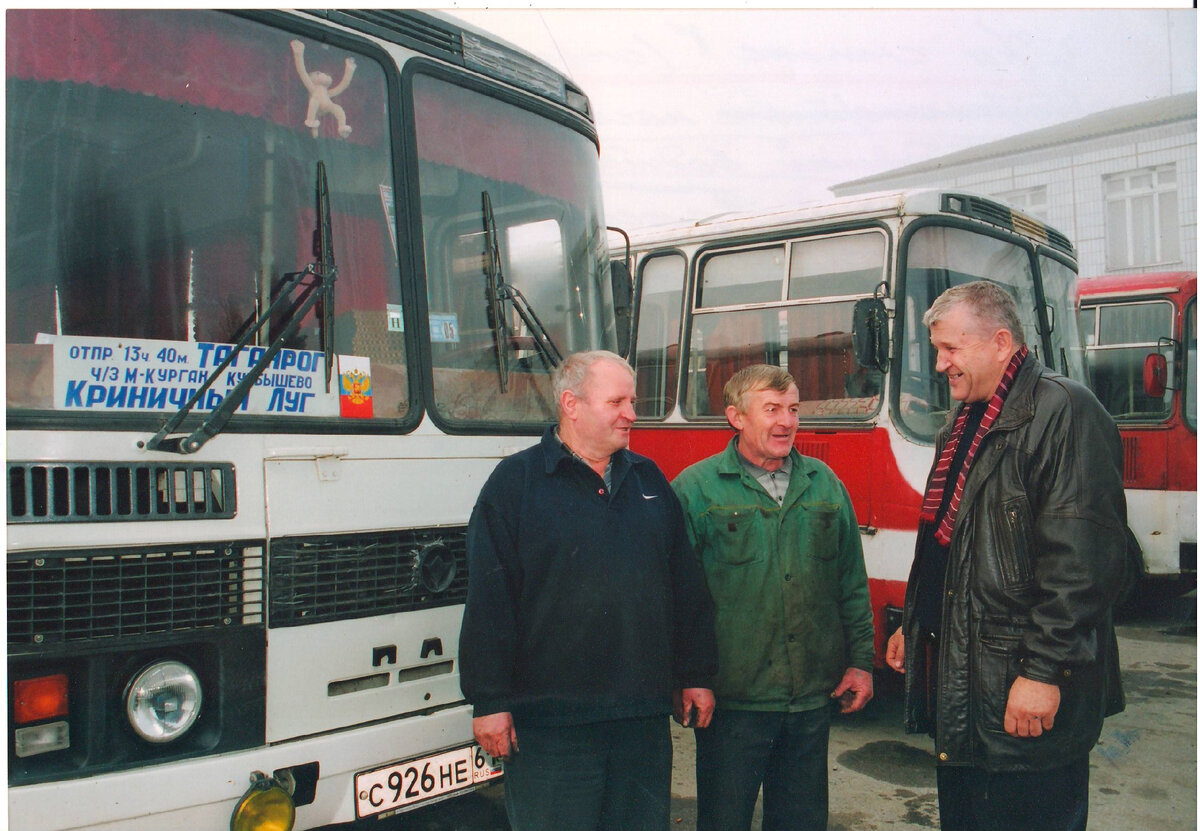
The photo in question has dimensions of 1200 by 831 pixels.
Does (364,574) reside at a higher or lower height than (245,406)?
lower

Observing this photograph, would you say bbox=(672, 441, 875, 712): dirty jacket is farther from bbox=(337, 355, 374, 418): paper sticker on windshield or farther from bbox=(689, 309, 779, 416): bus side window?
bbox=(689, 309, 779, 416): bus side window

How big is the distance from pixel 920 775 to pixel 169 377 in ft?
12.7

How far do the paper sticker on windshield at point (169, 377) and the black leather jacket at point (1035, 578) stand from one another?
195cm

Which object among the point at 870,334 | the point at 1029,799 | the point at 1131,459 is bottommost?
the point at 1029,799

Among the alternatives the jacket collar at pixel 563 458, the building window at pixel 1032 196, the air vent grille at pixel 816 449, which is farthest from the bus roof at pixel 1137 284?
the jacket collar at pixel 563 458

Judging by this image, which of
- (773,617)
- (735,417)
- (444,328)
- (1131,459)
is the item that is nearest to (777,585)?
(773,617)

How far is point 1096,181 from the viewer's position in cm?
1117

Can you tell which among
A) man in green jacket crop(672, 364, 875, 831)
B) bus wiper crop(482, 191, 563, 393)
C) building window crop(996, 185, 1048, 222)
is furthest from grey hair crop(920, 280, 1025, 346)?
building window crop(996, 185, 1048, 222)

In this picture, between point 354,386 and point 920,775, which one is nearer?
point 354,386

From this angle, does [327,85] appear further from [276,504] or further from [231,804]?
[231,804]

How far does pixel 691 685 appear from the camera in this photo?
2.67 meters

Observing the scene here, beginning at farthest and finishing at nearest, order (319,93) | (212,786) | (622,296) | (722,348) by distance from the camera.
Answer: (722,348) < (622,296) < (319,93) < (212,786)

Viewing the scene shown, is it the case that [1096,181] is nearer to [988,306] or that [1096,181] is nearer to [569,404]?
[988,306]

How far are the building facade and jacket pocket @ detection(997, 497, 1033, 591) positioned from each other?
21.2ft
